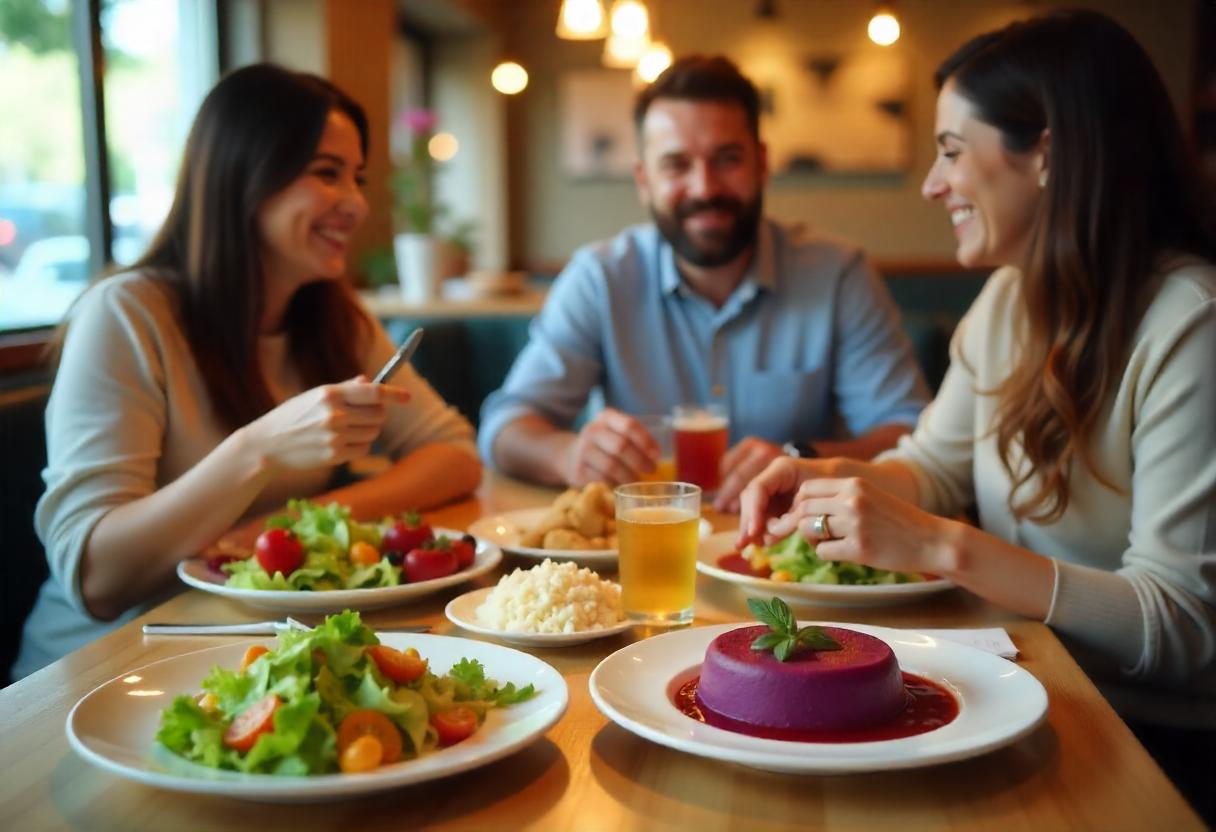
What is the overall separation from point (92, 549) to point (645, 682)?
0.98m

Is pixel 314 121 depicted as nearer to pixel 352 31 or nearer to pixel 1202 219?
pixel 1202 219

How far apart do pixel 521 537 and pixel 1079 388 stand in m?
0.83

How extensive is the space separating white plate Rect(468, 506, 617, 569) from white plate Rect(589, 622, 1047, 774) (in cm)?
40

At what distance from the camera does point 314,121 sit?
2.12 meters

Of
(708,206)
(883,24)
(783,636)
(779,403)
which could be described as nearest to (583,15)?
(883,24)

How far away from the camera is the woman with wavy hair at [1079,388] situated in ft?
4.53

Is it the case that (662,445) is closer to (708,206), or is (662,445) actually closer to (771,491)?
(771,491)

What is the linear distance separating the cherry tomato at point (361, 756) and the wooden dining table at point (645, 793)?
0.13 ft

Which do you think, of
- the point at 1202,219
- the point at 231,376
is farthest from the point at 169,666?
the point at 1202,219

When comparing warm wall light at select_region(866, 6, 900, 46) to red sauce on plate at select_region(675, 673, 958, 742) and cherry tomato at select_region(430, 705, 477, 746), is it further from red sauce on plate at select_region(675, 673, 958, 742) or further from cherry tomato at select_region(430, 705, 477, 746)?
cherry tomato at select_region(430, 705, 477, 746)

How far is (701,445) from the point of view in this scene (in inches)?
84.0

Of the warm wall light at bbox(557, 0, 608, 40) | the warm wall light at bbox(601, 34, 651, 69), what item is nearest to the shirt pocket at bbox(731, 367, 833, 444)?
the warm wall light at bbox(557, 0, 608, 40)

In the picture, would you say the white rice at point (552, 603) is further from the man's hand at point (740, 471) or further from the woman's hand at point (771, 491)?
the man's hand at point (740, 471)

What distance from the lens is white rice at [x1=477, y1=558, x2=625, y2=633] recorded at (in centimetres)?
126
